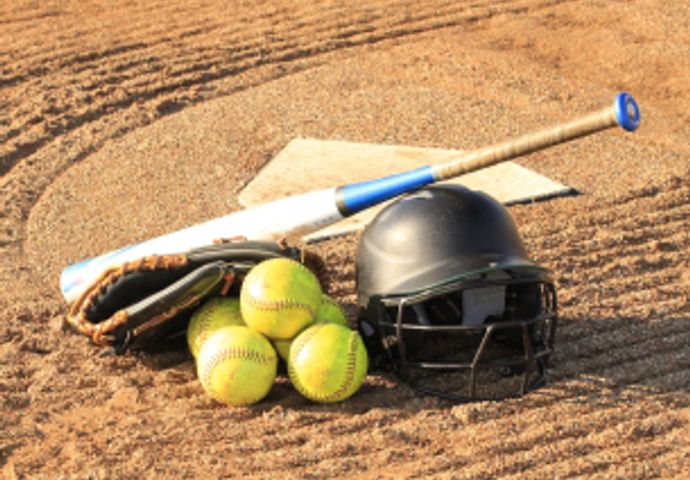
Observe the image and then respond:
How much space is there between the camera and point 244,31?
28.9 feet

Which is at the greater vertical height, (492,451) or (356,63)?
(356,63)

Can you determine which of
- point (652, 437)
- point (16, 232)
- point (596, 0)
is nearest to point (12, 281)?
point (16, 232)

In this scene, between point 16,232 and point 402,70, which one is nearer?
point 16,232

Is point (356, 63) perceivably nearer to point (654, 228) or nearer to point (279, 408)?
point (654, 228)

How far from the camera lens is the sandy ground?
4.26 metres

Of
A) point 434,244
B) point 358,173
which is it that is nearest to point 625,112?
point 434,244

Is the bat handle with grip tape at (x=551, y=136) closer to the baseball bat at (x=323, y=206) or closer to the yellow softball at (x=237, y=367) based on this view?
the baseball bat at (x=323, y=206)

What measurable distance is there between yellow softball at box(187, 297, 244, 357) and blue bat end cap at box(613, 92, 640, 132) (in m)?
1.74

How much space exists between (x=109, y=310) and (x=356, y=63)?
13.1ft

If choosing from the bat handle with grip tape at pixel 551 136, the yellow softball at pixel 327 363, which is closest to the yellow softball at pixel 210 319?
the yellow softball at pixel 327 363

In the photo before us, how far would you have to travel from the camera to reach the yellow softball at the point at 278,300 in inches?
175

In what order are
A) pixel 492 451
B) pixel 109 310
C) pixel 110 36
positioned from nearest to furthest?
pixel 492 451, pixel 109 310, pixel 110 36

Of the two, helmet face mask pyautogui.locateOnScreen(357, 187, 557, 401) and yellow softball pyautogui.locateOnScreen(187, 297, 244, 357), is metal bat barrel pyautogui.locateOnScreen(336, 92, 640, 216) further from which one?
yellow softball pyautogui.locateOnScreen(187, 297, 244, 357)

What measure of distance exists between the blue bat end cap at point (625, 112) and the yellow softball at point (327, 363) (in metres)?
1.32
